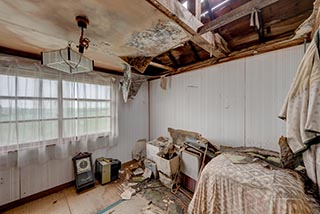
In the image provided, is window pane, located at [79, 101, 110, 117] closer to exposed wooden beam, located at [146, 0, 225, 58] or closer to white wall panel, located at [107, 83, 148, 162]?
white wall panel, located at [107, 83, 148, 162]

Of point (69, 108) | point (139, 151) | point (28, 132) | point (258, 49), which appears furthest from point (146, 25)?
point (139, 151)

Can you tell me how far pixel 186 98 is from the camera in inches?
123

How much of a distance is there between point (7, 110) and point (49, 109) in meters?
0.50

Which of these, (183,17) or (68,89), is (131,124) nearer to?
(68,89)

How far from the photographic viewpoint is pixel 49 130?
2.47 meters

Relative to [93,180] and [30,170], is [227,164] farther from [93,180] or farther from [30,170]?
[30,170]

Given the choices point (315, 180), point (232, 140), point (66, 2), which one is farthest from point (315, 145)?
point (66, 2)

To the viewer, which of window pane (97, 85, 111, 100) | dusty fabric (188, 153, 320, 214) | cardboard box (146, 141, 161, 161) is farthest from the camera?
window pane (97, 85, 111, 100)

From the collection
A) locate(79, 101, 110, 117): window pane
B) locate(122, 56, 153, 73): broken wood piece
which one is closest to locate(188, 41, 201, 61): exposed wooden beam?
locate(122, 56, 153, 73): broken wood piece

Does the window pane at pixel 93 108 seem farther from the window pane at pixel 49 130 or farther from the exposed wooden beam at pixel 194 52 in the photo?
the exposed wooden beam at pixel 194 52

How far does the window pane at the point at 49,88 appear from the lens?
242 centimetres

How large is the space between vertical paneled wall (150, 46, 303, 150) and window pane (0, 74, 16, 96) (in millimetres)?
2890

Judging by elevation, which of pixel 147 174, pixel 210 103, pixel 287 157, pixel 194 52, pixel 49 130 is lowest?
pixel 147 174

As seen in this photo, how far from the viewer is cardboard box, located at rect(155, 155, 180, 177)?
8.46 feet
